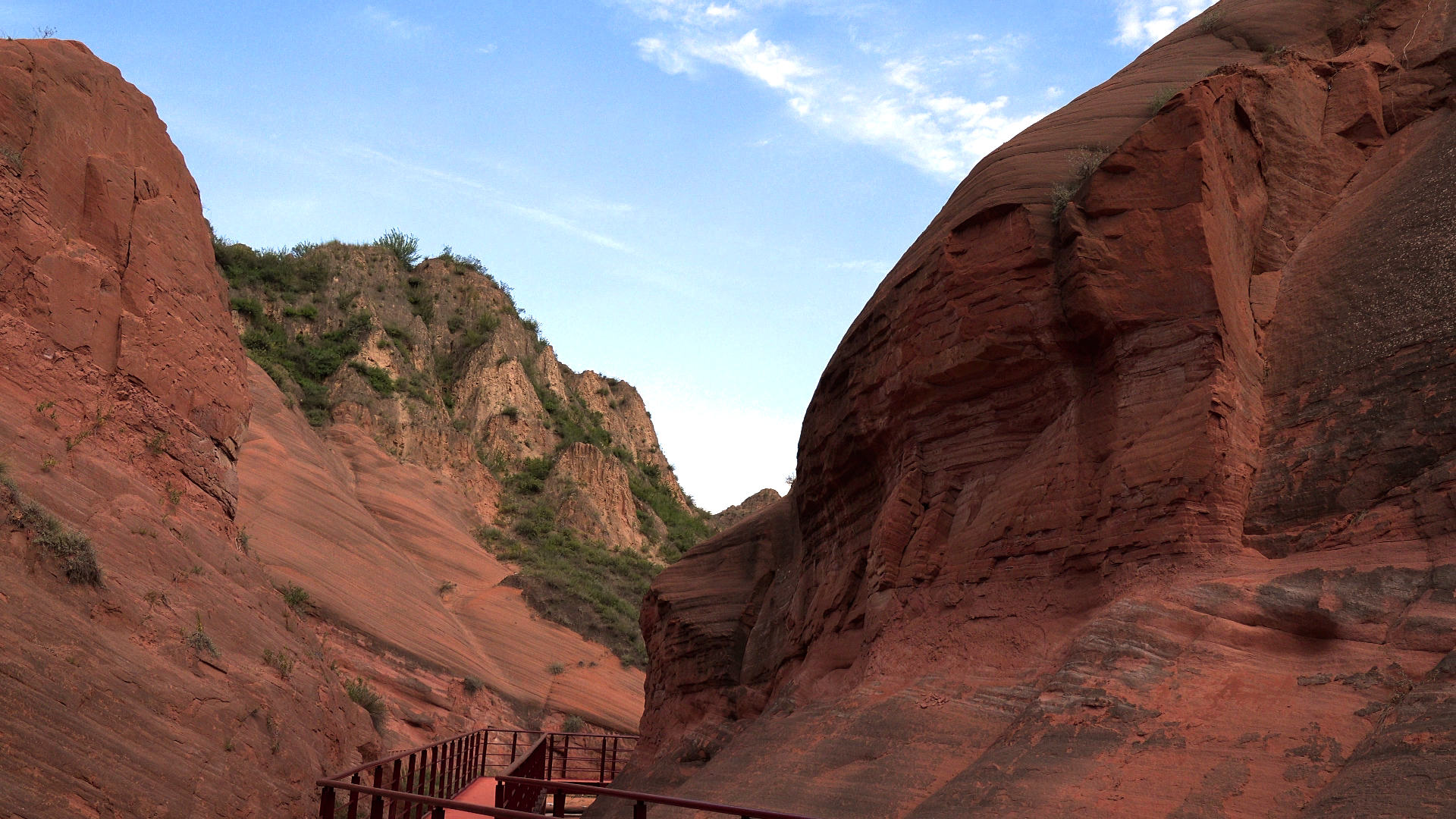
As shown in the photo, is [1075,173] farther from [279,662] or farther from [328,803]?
[279,662]

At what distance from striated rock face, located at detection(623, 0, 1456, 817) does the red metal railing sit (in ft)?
8.56

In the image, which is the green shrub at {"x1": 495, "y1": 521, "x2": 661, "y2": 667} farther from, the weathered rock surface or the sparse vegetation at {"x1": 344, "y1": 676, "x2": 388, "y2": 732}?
the sparse vegetation at {"x1": 344, "y1": 676, "x2": 388, "y2": 732}

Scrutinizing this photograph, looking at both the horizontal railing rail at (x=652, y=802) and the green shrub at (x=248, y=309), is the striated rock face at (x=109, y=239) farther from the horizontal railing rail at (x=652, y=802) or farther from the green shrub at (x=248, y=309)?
the green shrub at (x=248, y=309)

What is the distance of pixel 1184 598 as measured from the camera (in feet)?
23.7

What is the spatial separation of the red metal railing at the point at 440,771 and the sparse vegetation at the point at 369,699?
2.91ft

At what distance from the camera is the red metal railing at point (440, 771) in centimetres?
795

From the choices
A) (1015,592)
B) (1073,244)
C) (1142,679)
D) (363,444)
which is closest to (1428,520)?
(1142,679)

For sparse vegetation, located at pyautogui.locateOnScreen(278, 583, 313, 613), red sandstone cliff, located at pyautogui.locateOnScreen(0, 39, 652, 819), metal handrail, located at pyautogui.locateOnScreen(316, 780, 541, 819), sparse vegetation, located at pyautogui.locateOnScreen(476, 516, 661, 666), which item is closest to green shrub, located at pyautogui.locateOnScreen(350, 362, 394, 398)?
sparse vegetation, located at pyautogui.locateOnScreen(476, 516, 661, 666)

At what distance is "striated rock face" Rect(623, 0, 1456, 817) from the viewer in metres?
6.29

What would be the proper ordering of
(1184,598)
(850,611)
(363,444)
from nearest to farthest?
(1184,598), (850,611), (363,444)

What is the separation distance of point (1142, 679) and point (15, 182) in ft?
35.0

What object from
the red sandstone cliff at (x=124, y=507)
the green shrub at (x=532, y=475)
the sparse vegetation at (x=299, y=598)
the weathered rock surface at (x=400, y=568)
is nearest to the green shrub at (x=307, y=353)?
the weathered rock surface at (x=400, y=568)

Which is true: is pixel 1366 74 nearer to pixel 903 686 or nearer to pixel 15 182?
pixel 903 686

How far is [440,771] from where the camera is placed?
17.3 metres
